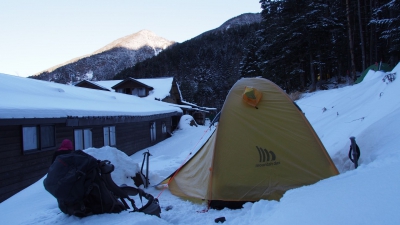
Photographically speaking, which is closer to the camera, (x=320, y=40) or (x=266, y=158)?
(x=266, y=158)

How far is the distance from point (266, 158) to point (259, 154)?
0.14 m

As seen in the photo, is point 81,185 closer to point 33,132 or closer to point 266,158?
point 266,158

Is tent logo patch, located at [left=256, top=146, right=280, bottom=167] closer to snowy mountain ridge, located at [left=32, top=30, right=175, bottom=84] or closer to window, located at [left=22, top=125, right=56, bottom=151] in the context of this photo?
window, located at [left=22, top=125, right=56, bottom=151]

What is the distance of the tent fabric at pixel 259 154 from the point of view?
4.28m

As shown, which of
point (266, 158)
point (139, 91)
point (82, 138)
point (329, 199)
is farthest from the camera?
point (139, 91)

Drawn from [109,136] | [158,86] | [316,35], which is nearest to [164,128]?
[109,136]

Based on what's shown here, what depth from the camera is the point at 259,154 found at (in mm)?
4410

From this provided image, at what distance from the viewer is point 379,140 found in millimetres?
4309

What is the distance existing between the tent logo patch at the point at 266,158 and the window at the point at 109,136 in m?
8.53

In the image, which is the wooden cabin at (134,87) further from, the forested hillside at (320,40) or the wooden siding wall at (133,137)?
the wooden siding wall at (133,137)

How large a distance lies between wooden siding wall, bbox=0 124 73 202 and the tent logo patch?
636cm

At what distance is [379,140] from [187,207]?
3389 millimetres

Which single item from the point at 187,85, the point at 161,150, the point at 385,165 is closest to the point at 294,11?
the point at 161,150

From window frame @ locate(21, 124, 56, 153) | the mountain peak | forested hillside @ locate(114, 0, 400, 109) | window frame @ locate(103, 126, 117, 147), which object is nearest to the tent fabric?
window frame @ locate(21, 124, 56, 153)
